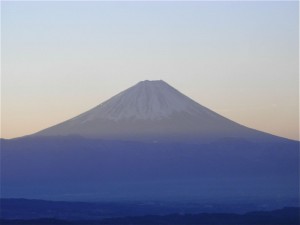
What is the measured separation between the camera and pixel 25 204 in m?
56.2

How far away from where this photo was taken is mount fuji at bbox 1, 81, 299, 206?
72062 millimetres

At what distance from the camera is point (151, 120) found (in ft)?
241

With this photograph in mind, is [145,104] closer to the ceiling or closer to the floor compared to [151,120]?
closer to the ceiling

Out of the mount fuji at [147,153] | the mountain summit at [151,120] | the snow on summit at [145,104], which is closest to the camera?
the mount fuji at [147,153]

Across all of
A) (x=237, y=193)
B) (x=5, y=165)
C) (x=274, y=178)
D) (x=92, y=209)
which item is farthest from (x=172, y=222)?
(x=5, y=165)

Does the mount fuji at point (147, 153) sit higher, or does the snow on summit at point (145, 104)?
the snow on summit at point (145, 104)

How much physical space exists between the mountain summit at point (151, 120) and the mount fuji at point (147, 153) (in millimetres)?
62

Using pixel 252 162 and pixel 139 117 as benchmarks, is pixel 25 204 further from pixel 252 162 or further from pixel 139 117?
pixel 252 162

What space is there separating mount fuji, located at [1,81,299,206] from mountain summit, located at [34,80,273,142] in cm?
6

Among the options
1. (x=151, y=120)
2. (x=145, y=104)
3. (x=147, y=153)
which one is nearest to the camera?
(x=151, y=120)

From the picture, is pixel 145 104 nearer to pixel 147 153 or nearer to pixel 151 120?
pixel 151 120

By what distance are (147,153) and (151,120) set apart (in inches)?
119

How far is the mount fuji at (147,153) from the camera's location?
72.1 meters

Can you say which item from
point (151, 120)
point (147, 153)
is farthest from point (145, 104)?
point (147, 153)
